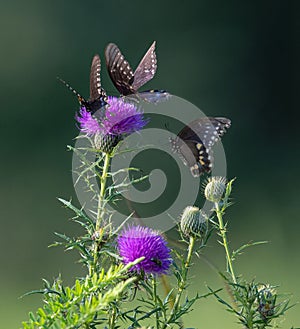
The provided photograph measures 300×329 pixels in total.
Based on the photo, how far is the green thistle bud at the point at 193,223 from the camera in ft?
3.41

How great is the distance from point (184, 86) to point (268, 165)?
1.01 meters

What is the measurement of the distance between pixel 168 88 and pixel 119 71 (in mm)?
4798

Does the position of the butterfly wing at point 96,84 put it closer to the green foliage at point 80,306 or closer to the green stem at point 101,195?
the green stem at point 101,195

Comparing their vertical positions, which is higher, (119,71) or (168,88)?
(168,88)

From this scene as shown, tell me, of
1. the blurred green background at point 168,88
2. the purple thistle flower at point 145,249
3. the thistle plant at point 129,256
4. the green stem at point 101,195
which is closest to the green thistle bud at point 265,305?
the thistle plant at point 129,256

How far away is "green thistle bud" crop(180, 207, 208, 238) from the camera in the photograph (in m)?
1.04

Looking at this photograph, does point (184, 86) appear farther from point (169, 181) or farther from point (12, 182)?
point (12, 182)

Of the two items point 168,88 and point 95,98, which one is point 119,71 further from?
point 168,88

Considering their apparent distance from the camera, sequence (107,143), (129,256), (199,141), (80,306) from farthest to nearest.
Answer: (199,141) < (107,143) < (129,256) < (80,306)

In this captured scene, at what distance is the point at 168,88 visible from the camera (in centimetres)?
589

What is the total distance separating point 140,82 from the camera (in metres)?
1.17

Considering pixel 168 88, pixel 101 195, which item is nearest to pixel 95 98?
pixel 101 195

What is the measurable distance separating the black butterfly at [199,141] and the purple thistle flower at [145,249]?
15.4 inches

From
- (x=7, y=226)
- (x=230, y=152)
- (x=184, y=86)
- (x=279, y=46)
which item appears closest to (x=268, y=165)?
(x=230, y=152)
